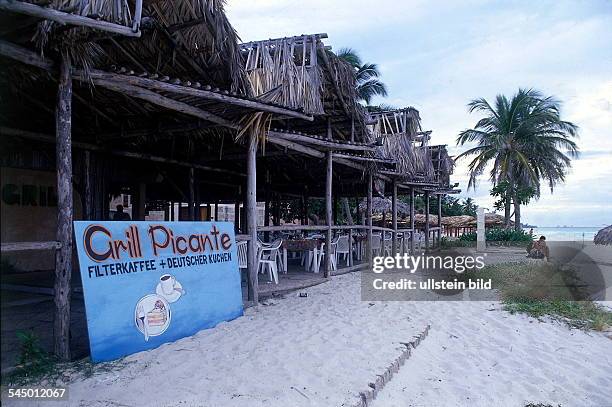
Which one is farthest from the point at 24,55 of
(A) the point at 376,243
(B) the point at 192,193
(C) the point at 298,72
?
(A) the point at 376,243

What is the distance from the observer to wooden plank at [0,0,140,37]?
10.2 ft

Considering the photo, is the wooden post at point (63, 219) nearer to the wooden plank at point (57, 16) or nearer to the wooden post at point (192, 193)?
the wooden plank at point (57, 16)

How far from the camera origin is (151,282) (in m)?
4.57

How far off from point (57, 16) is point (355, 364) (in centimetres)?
371

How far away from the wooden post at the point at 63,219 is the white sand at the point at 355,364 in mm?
615

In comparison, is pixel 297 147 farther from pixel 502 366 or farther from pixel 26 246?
pixel 26 246

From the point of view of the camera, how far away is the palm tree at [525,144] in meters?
24.1

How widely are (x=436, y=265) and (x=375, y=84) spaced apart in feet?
61.5

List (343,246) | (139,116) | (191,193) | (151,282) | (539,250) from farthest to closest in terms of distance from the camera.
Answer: (539,250), (343,246), (191,193), (139,116), (151,282)

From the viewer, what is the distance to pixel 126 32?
381 centimetres

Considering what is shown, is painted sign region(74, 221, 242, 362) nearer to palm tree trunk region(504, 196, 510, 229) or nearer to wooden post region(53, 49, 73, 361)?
wooden post region(53, 49, 73, 361)

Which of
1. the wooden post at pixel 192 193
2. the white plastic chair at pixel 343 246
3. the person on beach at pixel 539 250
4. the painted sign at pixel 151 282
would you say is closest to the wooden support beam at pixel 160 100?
the painted sign at pixel 151 282

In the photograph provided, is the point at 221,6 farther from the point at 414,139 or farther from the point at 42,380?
the point at 414,139

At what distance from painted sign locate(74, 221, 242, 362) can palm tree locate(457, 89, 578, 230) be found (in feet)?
71.7
